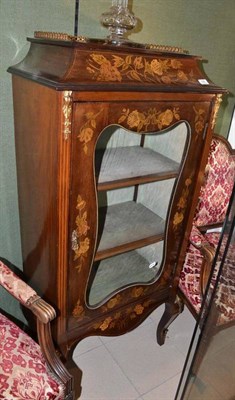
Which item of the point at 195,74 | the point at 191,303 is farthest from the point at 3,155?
the point at 191,303

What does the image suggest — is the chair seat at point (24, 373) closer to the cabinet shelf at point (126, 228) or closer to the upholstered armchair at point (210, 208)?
the cabinet shelf at point (126, 228)

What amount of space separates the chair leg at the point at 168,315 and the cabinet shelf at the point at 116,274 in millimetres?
284

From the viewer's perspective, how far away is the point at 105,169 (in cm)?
112

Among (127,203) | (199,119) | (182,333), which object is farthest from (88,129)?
(182,333)

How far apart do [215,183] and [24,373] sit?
4.19ft

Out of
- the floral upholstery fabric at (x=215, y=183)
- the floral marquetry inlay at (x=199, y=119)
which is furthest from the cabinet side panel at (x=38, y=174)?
the floral upholstery fabric at (x=215, y=183)

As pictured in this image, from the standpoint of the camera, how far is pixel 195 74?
1119 mm

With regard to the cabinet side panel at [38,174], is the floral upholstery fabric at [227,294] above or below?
below

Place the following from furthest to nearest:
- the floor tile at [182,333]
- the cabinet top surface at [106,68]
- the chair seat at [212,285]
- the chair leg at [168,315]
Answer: the floor tile at [182,333] < the chair leg at [168,315] < the chair seat at [212,285] < the cabinet top surface at [106,68]

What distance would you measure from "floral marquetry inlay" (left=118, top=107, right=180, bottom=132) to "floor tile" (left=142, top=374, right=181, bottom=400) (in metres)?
1.24

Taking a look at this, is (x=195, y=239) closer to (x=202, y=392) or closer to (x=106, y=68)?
(x=202, y=392)

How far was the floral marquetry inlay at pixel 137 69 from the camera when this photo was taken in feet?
2.87

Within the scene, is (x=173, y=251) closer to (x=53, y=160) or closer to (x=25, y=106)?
(x=53, y=160)

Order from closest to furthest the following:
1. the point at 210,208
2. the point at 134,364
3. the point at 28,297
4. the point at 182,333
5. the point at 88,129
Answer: the point at 88,129
the point at 28,297
the point at 134,364
the point at 210,208
the point at 182,333
